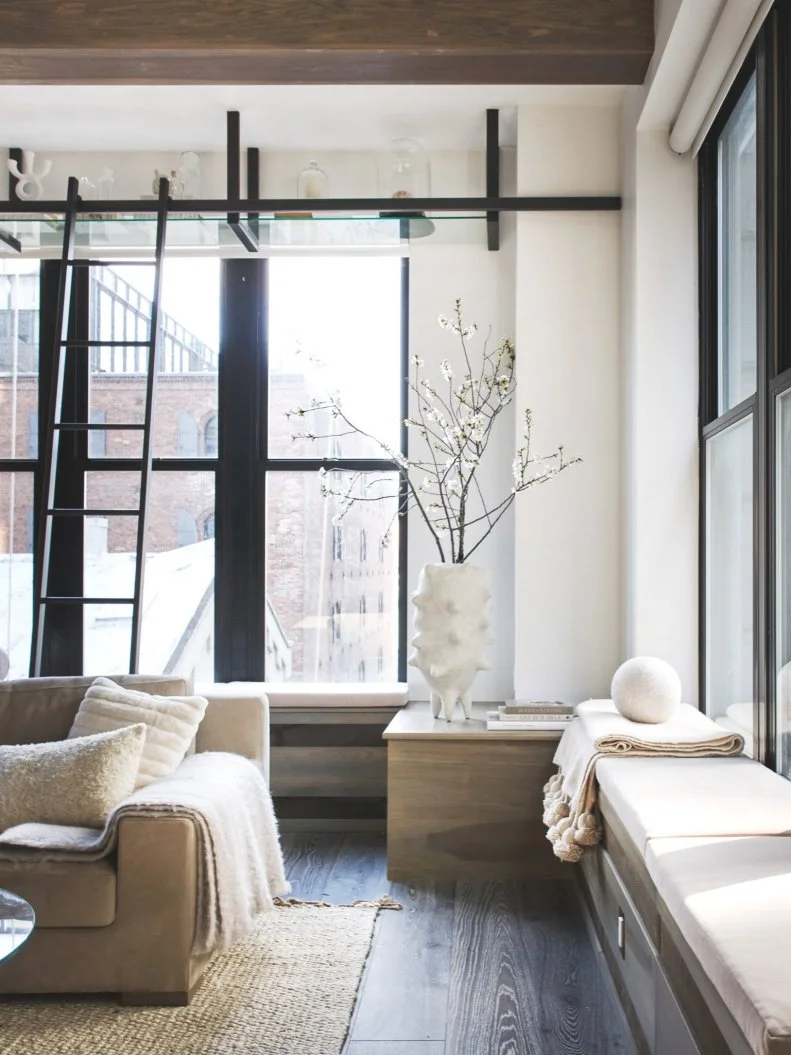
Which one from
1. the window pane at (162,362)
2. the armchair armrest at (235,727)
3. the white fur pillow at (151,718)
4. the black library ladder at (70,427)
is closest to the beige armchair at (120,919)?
the white fur pillow at (151,718)

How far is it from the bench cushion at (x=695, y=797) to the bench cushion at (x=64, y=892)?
1.34 metres

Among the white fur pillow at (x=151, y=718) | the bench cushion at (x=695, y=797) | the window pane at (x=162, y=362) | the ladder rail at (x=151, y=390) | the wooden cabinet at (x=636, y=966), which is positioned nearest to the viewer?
the wooden cabinet at (x=636, y=966)

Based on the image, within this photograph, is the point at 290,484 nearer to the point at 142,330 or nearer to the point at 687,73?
the point at 142,330

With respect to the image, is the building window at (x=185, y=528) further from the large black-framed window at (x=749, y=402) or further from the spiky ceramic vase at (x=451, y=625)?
the large black-framed window at (x=749, y=402)

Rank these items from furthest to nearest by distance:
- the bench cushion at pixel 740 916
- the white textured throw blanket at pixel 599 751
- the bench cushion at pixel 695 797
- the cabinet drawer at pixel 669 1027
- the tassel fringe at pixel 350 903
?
1. the tassel fringe at pixel 350 903
2. the white textured throw blanket at pixel 599 751
3. the bench cushion at pixel 695 797
4. the cabinet drawer at pixel 669 1027
5. the bench cushion at pixel 740 916

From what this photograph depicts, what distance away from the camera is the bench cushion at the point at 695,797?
7.22ft

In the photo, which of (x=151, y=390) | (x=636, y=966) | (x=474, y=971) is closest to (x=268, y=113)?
(x=151, y=390)

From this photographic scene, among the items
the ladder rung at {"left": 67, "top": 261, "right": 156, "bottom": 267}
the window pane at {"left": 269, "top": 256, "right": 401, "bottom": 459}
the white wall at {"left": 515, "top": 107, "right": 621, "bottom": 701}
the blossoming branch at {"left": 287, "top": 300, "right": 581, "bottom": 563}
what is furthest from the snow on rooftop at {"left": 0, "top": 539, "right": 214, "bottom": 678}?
the white wall at {"left": 515, "top": 107, "right": 621, "bottom": 701}

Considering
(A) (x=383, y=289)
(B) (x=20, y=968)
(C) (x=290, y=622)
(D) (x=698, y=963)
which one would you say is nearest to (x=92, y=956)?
(B) (x=20, y=968)

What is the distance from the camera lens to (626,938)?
8.10 ft

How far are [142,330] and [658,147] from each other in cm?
244

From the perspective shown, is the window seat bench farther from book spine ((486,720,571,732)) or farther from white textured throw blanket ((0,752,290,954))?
white textured throw blanket ((0,752,290,954))

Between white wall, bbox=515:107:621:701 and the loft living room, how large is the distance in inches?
0.6

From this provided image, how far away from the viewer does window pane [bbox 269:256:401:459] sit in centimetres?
474
